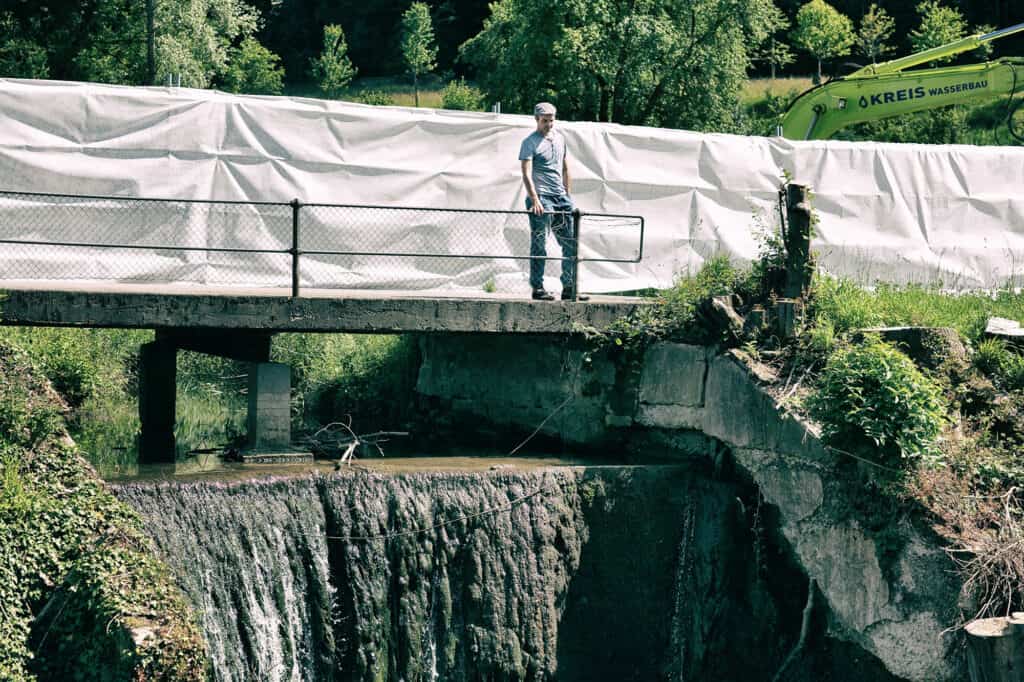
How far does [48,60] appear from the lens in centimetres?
3544

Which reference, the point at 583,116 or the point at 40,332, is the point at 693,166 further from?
the point at 583,116

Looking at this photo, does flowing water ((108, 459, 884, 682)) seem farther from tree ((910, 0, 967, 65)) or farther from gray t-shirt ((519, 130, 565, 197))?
tree ((910, 0, 967, 65))

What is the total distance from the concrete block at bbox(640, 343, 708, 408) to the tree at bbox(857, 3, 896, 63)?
2995 centimetres

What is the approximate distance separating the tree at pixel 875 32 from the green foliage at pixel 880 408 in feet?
103

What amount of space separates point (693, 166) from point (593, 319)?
3397mm

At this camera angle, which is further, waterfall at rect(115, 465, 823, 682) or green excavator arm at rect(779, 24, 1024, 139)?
green excavator arm at rect(779, 24, 1024, 139)

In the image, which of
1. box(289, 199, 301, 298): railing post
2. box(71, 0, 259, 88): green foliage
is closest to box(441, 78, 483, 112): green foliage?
box(71, 0, 259, 88): green foliage

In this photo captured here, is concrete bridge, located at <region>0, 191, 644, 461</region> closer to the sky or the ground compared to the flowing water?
closer to the sky

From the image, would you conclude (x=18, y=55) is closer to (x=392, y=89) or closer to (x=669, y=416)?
(x=392, y=89)

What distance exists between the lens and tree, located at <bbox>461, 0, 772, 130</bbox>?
31.2 meters

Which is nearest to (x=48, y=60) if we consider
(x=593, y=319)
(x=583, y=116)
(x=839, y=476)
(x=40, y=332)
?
(x=583, y=116)

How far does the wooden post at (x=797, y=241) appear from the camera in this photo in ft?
39.1

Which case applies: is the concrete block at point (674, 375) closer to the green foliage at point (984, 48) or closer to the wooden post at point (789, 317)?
the wooden post at point (789, 317)

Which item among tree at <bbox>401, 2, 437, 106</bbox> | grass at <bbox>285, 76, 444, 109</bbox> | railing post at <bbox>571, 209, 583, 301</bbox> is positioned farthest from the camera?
grass at <bbox>285, 76, 444, 109</bbox>
